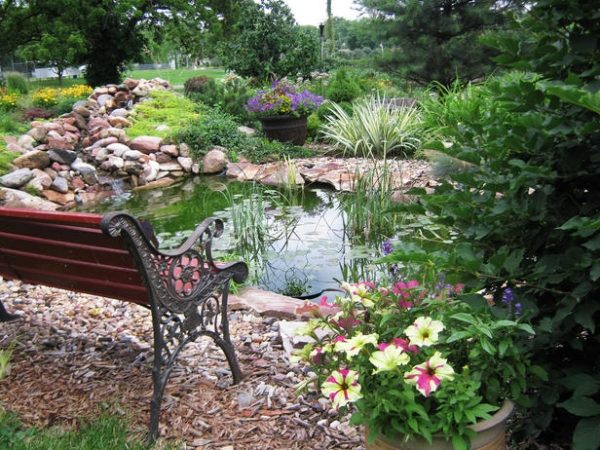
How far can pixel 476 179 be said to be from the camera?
166cm

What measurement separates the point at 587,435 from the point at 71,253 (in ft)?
5.94

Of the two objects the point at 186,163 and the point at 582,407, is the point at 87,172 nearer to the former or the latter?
the point at 186,163

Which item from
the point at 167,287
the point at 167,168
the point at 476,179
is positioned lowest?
the point at 167,168

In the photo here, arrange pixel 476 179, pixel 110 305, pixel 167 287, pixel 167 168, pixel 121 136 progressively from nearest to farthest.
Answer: pixel 476 179 < pixel 167 287 < pixel 110 305 < pixel 167 168 < pixel 121 136

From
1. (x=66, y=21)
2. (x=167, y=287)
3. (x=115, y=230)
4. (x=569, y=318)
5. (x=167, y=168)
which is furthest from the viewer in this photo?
(x=66, y=21)

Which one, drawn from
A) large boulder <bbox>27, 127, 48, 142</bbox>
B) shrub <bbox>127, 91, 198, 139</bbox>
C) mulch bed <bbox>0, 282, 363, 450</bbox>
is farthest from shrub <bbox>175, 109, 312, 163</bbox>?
mulch bed <bbox>0, 282, 363, 450</bbox>

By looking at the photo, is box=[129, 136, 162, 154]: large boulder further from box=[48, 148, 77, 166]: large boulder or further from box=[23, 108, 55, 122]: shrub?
box=[23, 108, 55, 122]: shrub

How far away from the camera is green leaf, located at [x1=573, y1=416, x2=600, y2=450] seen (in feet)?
4.43

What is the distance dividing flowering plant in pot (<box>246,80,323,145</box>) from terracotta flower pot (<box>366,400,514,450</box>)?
792 centimetres

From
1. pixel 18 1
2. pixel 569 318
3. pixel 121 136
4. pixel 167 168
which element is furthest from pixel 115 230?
pixel 18 1

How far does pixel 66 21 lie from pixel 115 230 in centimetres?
1587

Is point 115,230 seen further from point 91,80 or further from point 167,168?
point 91,80

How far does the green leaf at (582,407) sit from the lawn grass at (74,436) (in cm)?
126

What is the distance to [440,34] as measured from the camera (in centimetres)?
1085
